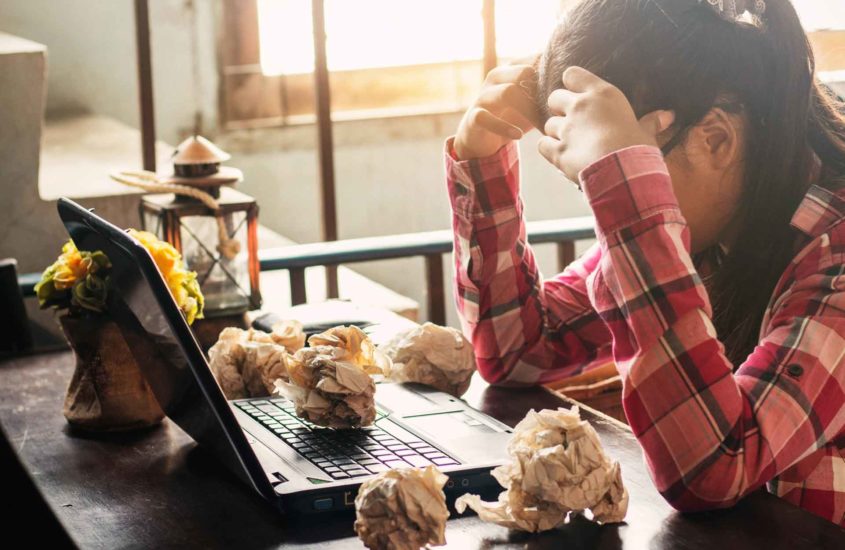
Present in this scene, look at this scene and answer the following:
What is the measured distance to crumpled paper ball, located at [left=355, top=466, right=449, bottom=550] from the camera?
0.88 metres

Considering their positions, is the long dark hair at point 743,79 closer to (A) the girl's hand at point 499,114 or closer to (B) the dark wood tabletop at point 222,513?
(A) the girl's hand at point 499,114

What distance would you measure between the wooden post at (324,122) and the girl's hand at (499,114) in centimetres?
80

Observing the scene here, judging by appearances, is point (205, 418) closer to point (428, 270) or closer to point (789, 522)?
point (789, 522)

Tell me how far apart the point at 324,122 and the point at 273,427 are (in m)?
1.19

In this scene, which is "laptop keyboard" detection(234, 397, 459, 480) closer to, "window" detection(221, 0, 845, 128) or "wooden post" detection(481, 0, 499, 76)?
"wooden post" detection(481, 0, 499, 76)

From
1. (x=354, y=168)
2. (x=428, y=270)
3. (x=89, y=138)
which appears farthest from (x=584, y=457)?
(x=354, y=168)

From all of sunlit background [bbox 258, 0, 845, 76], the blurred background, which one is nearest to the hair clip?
the blurred background

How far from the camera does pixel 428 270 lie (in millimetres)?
2215

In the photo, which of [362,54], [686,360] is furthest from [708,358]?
[362,54]

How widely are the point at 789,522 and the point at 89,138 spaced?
18.6ft

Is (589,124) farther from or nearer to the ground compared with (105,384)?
farther from the ground

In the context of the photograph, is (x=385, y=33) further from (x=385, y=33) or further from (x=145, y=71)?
(x=145, y=71)

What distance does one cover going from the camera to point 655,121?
1143 millimetres

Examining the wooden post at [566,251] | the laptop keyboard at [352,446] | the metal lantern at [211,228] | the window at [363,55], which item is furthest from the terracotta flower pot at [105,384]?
the window at [363,55]
